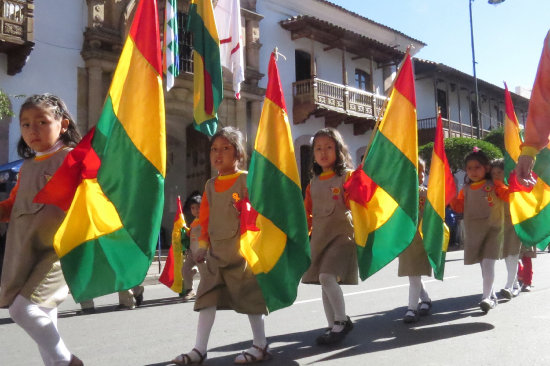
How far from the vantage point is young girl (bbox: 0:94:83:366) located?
2971 mm

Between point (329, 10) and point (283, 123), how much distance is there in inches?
743

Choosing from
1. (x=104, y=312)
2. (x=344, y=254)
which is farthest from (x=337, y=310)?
(x=104, y=312)

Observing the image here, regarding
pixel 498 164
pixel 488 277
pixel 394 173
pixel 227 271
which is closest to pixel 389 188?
pixel 394 173

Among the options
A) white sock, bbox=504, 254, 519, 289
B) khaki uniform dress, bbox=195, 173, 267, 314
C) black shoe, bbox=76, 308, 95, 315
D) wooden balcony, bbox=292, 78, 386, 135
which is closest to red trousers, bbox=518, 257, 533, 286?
white sock, bbox=504, 254, 519, 289

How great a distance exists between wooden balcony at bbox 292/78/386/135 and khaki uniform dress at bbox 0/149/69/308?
671 inches

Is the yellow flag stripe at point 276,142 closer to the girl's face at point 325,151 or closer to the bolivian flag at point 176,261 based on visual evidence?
the girl's face at point 325,151

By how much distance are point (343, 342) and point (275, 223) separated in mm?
1262

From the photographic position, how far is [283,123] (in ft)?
14.6

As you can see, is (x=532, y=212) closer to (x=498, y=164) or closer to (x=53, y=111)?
(x=498, y=164)

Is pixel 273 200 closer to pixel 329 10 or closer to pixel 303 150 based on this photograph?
pixel 303 150

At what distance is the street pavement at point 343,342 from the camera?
421 cm

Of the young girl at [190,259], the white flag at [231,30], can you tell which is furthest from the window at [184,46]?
the young girl at [190,259]

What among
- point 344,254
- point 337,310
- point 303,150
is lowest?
point 337,310

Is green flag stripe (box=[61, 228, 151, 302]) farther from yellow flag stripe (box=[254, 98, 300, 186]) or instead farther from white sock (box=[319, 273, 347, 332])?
white sock (box=[319, 273, 347, 332])
